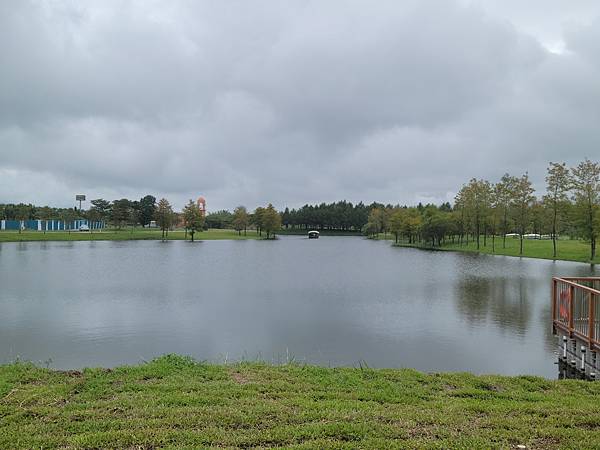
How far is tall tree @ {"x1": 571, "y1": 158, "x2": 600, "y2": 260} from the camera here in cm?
4241

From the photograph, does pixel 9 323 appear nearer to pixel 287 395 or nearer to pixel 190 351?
pixel 190 351

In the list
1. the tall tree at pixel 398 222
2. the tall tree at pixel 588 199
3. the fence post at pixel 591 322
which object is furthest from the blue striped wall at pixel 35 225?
the fence post at pixel 591 322

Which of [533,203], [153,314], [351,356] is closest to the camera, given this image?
[351,356]

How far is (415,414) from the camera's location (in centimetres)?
573

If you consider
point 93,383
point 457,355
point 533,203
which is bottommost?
point 457,355

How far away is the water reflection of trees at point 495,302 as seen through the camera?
1733cm

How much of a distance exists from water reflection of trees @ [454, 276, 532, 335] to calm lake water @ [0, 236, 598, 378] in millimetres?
55

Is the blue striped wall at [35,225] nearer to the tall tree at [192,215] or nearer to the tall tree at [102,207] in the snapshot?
the tall tree at [102,207]

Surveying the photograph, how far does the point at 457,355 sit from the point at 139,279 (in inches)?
878

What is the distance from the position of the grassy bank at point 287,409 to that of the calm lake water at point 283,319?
3.96 m

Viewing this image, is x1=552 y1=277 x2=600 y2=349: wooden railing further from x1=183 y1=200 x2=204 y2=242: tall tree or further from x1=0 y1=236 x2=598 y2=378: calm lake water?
x1=183 y1=200 x2=204 y2=242: tall tree

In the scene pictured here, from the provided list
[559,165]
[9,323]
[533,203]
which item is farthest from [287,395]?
[533,203]

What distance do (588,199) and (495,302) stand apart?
30.3 m

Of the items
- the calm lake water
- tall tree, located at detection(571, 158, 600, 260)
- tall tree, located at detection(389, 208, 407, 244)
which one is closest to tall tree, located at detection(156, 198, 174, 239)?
tall tree, located at detection(389, 208, 407, 244)
